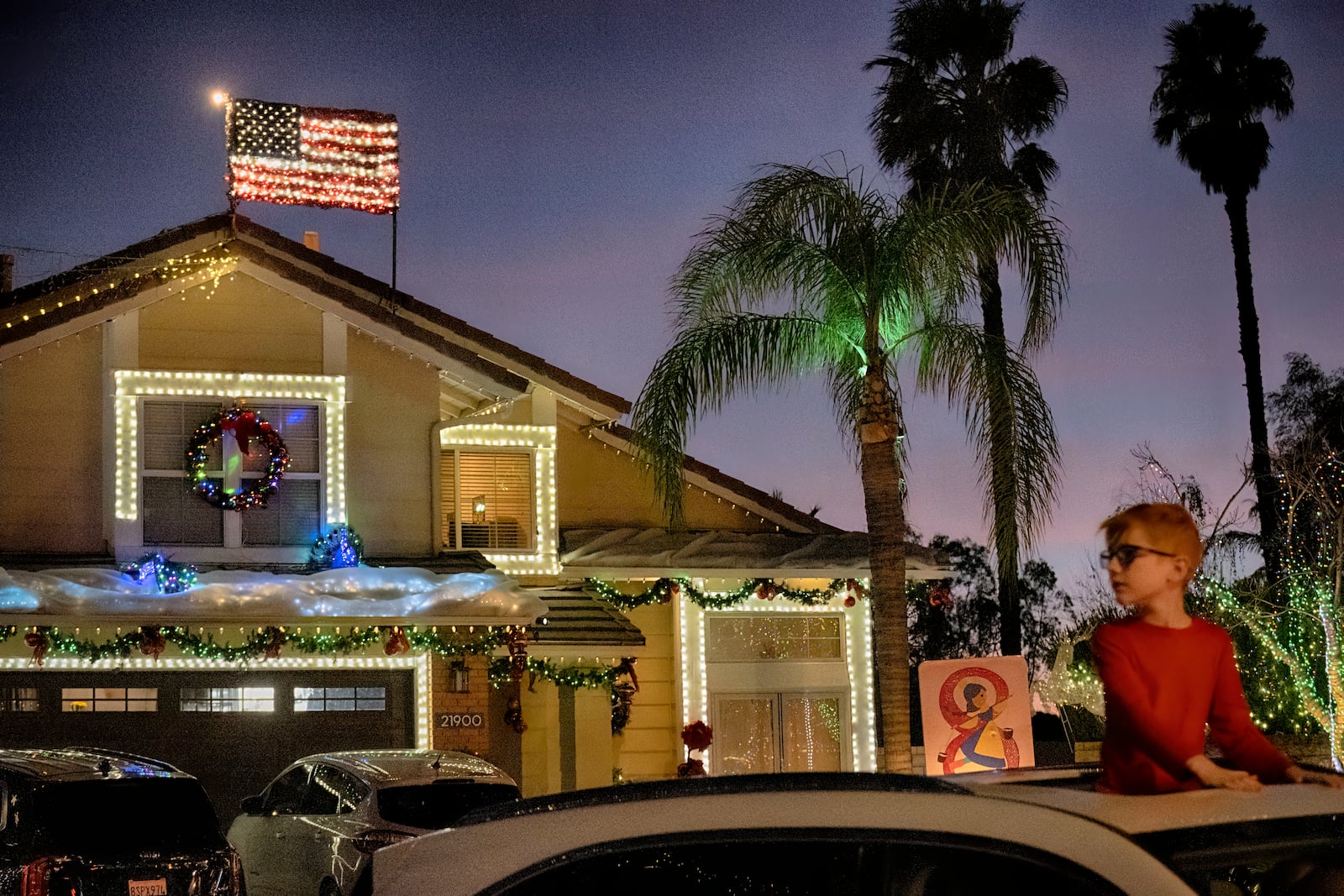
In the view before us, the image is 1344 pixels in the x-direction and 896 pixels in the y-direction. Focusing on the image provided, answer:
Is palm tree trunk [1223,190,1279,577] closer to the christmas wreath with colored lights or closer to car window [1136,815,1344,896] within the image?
the christmas wreath with colored lights

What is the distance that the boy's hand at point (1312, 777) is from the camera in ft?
12.1

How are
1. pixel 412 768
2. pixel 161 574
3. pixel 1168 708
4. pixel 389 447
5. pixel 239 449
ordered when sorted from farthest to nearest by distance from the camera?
pixel 389 447 < pixel 239 449 < pixel 161 574 < pixel 412 768 < pixel 1168 708

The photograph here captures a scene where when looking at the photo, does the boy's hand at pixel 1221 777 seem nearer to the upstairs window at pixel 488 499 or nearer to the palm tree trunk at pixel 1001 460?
Answer: the palm tree trunk at pixel 1001 460

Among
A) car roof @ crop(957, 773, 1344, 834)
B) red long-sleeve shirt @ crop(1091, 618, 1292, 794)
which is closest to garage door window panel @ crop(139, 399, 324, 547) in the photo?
red long-sleeve shirt @ crop(1091, 618, 1292, 794)

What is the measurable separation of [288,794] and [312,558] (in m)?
5.21

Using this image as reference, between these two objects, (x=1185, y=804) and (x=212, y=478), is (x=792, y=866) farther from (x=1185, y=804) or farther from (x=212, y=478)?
(x=212, y=478)

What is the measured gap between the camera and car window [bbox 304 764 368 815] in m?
12.0

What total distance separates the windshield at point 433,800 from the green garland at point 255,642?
5246mm

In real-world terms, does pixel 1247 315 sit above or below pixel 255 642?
above

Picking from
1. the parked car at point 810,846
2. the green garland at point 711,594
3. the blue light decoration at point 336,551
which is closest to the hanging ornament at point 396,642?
the blue light decoration at point 336,551

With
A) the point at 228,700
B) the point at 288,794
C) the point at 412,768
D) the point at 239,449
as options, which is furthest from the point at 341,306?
the point at 412,768

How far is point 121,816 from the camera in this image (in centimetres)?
1062

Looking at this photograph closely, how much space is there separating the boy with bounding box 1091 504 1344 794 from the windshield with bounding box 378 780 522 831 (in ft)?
27.1

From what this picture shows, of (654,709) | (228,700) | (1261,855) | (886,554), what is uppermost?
(886,554)
